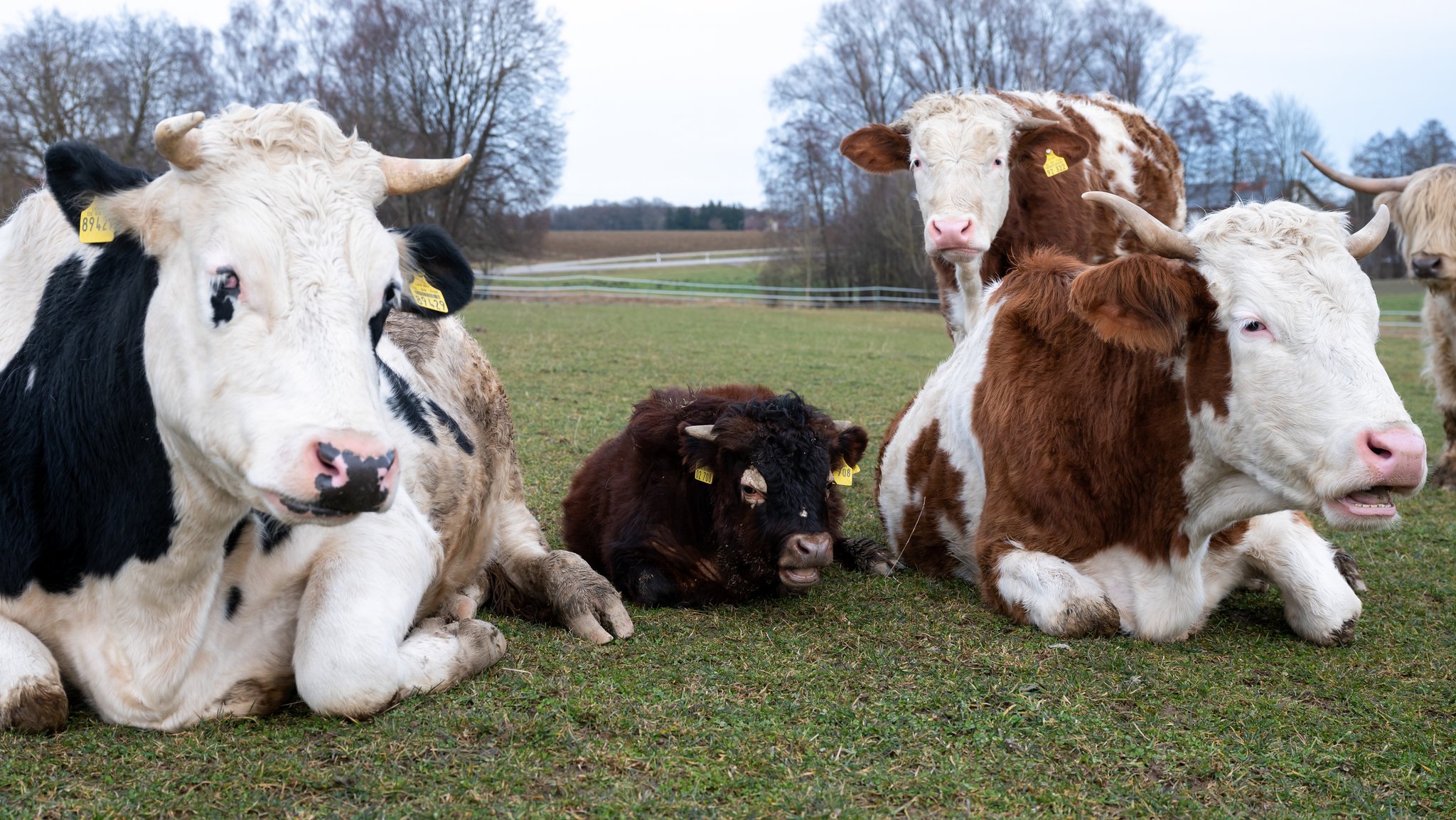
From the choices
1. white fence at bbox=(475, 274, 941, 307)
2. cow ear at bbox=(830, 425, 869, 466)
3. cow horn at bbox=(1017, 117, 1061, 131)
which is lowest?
white fence at bbox=(475, 274, 941, 307)

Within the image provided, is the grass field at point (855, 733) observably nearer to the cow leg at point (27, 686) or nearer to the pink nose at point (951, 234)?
the cow leg at point (27, 686)

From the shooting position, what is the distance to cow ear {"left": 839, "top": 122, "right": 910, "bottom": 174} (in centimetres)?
840

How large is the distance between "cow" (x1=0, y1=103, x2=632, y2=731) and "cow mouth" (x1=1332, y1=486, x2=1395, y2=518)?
2.83 meters

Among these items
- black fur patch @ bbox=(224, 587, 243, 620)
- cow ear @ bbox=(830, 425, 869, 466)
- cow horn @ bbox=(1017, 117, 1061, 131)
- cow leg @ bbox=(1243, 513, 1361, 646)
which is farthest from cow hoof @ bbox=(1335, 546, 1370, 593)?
black fur patch @ bbox=(224, 587, 243, 620)

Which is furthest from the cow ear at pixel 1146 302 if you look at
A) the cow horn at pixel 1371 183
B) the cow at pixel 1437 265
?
the cow horn at pixel 1371 183

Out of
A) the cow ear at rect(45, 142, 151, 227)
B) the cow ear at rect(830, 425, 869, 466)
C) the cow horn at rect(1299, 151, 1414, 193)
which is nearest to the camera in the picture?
the cow ear at rect(45, 142, 151, 227)

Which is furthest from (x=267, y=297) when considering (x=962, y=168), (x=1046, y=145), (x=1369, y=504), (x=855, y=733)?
(x=1046, y=145)

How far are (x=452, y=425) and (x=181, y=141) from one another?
2.08 metres

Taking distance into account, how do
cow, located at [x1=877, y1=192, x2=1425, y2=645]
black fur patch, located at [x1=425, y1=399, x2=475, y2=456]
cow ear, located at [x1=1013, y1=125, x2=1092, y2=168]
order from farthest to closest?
1. cow ear, located at [x1=1013, y1=125, x2=1092, y2=168]
2. black fur patch, located at [x1=425, y1=399, x2=475, y2=456]
3. cow, located at [x1=877, y1=192, x2=1425, y2=645]

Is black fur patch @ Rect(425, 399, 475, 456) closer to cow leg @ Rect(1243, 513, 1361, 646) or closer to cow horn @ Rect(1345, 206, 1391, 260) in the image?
cow leg @ Rect(1243, 513, 1361, 646)

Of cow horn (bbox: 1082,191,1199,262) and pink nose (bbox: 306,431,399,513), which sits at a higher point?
cow horn (bbox: 1082,191,1199,262)

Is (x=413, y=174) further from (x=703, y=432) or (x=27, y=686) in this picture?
(x=703, y=432)

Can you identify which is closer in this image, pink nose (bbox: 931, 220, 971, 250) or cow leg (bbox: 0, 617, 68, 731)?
cow leg (bbox: 0, 617, 68, 731)

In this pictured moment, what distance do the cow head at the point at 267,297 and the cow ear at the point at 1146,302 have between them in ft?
8.16
